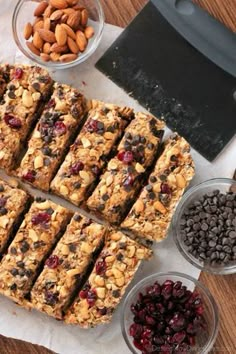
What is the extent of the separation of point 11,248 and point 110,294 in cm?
48

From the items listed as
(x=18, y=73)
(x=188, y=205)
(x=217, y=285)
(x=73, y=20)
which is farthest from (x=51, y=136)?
(x=217, y=285)

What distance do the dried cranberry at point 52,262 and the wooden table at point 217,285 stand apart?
1.38 feet

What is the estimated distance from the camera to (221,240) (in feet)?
11.1

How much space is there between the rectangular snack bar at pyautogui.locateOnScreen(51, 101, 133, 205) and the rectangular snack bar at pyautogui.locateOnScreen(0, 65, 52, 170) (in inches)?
9.7

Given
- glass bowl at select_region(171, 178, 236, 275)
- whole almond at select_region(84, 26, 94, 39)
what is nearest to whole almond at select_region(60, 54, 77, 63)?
whole almond at select_region(84, 26, 94, 39)

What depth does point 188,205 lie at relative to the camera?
3490mm

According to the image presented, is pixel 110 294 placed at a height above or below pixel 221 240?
below

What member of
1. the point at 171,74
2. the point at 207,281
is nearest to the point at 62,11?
the point at 171,74

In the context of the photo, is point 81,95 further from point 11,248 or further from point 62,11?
point 11,248

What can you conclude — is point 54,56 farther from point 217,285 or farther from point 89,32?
point 217,285

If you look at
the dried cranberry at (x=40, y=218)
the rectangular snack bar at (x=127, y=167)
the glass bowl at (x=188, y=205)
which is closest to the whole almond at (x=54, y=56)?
the rectangular snack bar at (x=127, y=167)

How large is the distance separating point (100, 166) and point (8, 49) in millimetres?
738

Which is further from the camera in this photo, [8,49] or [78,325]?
[8,49]

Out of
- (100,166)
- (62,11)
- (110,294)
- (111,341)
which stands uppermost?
(62,11)
